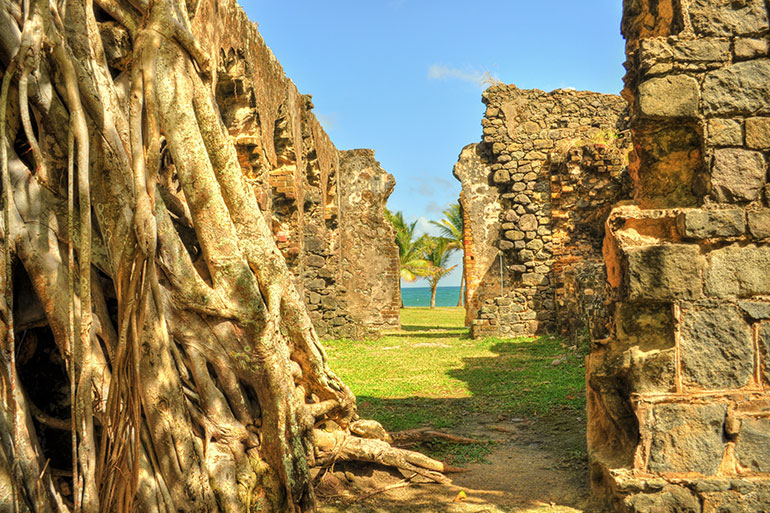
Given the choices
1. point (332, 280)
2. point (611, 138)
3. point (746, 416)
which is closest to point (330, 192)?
point (332, 280)

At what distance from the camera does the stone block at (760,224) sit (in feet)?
9.66

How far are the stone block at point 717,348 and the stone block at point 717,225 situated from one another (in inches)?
14.1

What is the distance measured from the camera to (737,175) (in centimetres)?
300

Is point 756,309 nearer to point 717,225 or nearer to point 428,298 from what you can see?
point 717,225

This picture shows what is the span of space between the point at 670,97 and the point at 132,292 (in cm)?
272

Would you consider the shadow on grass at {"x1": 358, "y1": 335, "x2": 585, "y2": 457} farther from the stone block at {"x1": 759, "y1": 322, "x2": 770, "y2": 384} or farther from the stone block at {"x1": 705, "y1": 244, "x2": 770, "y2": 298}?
Result: the stone block at {"x1": 705, "y1": 244, "x2": 770, "y2": 298}

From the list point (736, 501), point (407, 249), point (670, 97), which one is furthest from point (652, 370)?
point (407, 249)

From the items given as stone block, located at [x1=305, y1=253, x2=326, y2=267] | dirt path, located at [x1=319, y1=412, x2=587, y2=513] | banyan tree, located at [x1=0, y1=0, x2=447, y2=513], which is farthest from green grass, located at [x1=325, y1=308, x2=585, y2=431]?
banyan tree, located at [x1=0, y1=0, x2=447, y2=513]

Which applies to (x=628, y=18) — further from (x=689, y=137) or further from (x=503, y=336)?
(x=503, y=336)

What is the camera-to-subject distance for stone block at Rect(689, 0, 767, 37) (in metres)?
3.05

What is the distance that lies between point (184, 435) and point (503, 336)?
10470mm

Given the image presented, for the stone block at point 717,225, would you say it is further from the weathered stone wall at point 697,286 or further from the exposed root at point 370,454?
the exposed root at point 370,454

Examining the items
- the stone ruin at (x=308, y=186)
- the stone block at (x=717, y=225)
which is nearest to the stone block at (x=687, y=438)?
the stone block at (x=717, y=225)

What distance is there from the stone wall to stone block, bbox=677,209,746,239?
8562mm
